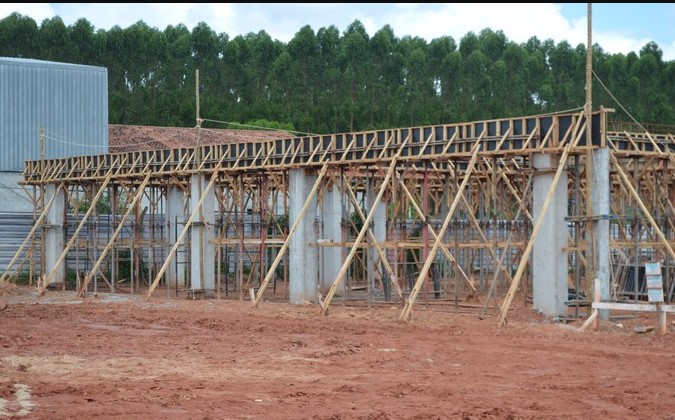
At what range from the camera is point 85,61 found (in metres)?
84.4

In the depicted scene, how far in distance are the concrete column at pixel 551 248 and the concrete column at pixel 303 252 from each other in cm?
843

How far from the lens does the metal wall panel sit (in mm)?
46875

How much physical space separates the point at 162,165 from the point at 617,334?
1889 centimetres

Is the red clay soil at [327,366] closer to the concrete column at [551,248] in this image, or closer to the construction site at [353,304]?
the construction site at [353,304]

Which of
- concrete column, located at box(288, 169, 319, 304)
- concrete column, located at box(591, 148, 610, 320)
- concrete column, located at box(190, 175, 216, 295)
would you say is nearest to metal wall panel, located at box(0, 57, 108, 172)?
concrete column, located at box(190, 175, 216, 295)

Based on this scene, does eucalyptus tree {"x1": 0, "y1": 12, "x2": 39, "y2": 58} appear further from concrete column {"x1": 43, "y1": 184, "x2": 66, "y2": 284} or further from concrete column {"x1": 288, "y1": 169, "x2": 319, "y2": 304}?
concrete column {"x1": 288, "y1": 169, "x2": 319, "y2": 304}

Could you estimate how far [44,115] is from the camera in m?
47.9

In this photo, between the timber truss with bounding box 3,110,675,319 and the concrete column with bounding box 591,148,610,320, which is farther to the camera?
the timber truss with bounding box 3,110,675,319

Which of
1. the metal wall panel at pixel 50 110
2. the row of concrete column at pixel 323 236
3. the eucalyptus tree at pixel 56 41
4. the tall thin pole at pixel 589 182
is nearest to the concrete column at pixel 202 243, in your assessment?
the row of concrete column at pixel 323 236

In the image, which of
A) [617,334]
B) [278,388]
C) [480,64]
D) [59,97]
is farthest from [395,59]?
[278,388]

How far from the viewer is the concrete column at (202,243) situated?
35938 mm

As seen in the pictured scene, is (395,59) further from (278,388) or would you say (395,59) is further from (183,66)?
(278,388)

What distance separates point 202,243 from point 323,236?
3.99m

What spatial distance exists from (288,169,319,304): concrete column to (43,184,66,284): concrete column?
1236 centimetres
